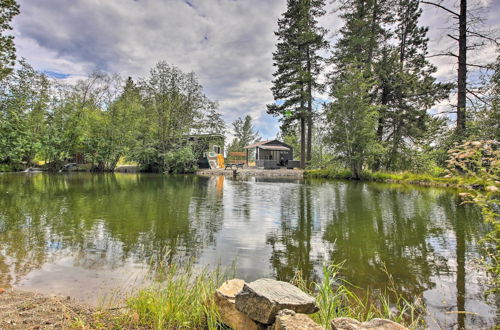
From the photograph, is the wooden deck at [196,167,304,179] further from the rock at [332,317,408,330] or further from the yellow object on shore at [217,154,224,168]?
the rock at [332,317,408,330]

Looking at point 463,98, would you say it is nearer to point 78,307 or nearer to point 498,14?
point 498,14

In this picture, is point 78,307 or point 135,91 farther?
point 135,91

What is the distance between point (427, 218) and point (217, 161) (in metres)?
30.8

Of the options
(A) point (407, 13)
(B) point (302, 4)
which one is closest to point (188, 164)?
(B) point (302, 4)

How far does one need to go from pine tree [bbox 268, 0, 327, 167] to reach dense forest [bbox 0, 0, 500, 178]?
109 mm

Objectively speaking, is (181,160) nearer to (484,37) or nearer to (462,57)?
(462,57)

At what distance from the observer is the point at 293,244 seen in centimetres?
548

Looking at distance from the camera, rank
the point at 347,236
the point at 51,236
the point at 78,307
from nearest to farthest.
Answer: the point at 78,307 → the point at 51,236 → the point at 347,236

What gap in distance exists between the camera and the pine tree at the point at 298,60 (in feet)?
88.8

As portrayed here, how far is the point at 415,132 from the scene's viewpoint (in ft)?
70.2

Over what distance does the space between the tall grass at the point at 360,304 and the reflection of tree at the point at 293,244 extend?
2.04 ft

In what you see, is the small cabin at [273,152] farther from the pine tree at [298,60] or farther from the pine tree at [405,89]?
the pine tree at [405,89]

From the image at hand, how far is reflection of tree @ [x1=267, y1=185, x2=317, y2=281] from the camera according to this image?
4207mm

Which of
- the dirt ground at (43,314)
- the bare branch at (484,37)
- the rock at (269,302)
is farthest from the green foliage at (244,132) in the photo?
the rock at (269,302)
